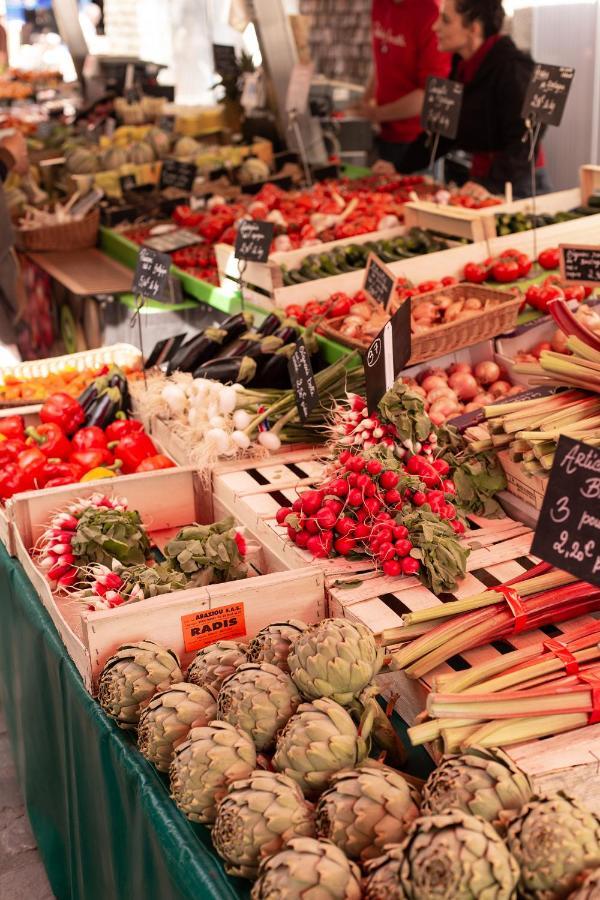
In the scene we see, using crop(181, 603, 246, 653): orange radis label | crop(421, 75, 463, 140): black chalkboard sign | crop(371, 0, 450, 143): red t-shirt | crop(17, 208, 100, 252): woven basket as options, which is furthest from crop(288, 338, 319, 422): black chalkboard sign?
crop(371, 0, 450, 143): red t-shirt

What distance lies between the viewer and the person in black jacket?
628 centimetres

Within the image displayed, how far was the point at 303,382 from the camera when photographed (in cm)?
319

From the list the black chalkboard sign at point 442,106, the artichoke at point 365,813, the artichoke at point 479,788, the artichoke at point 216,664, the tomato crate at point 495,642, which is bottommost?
the tomato crate at point 495,642

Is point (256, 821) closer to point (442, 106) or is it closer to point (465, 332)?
point (465, 332)

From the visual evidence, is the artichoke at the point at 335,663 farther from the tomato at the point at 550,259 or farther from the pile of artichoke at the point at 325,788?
the tomato at the point at 550,259

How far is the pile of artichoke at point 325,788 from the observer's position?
4.98 ft

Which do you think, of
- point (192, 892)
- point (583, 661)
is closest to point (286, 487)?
point (583, 661)

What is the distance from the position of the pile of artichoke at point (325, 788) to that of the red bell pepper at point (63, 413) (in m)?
1.70

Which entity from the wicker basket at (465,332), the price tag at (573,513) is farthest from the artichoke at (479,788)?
the wicker basket at (465,332)

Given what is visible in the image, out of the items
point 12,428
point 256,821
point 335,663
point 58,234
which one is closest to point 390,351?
point 335,663

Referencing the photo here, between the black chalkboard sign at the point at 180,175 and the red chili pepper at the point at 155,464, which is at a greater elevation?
the black chalkboard sign at the point at 180,175

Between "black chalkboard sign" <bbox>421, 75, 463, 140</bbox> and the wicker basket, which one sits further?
"black chalkboard sign" <bbox>421, 75, 463, 140</bbox>

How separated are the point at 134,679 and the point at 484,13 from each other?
17.9ft

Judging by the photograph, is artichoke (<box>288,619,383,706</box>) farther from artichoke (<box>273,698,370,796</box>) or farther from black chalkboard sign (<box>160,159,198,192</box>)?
black chalkboard sign (<box>160,159,198,192</box>)
